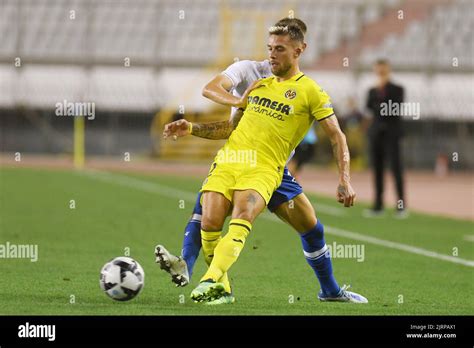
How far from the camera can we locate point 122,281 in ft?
28.8

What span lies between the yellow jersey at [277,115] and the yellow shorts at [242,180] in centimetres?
9

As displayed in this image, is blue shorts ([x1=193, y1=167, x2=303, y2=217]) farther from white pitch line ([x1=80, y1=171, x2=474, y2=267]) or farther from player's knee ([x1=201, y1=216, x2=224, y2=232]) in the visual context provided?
white pitch line ([x1=80, y1=171, x2=474, y2=267])

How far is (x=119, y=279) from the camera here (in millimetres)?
8797

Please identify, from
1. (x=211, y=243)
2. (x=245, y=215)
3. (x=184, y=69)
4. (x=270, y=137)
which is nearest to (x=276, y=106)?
Result: (x=270, y=137)

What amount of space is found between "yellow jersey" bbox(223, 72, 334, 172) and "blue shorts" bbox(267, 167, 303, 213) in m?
0.17

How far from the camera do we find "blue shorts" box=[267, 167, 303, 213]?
910 centimetres

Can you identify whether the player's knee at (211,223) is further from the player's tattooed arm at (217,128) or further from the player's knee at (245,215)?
the player's tattooed arm at (217,128)

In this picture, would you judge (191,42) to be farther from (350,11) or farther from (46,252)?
(46,252)

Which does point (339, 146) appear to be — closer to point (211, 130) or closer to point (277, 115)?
point (277, 115)

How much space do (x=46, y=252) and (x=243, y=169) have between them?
4.33 meters

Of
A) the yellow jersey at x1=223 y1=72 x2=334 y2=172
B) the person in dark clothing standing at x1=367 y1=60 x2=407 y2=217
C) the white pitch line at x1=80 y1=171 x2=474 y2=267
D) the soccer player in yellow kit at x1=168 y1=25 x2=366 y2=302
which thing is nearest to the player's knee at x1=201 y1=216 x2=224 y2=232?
the soccer player in yellow kit at x1=168 y1=25 x2=366 y2=302

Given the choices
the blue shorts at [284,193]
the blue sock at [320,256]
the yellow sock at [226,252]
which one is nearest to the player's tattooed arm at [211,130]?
the blue shorts at [284,193]

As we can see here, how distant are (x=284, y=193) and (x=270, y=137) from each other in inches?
18.1

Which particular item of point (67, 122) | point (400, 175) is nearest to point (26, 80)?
point (67, 122)
